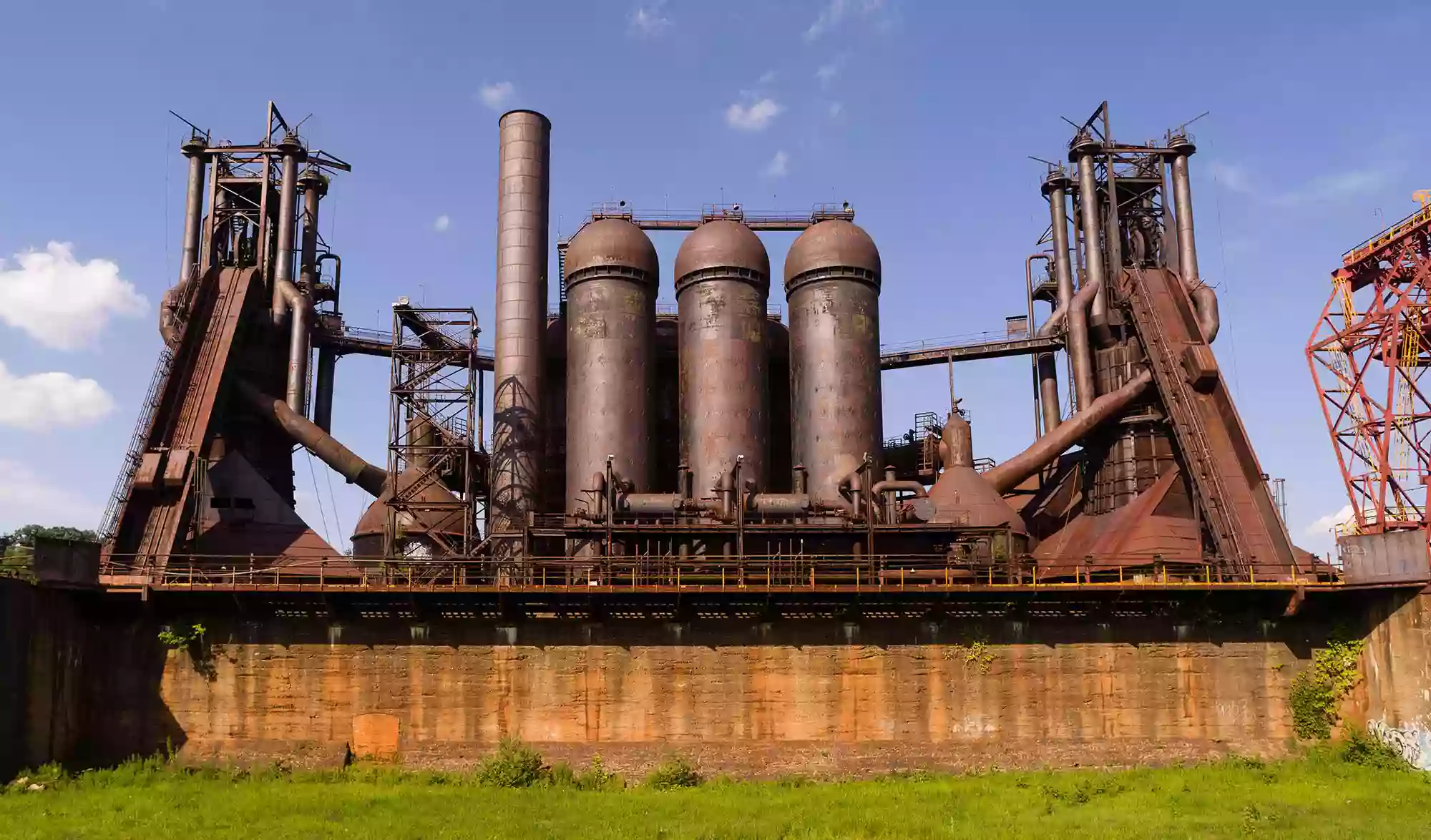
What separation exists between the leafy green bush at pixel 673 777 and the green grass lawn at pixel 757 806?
51 cm

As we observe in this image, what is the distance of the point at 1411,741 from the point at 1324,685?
132 inches

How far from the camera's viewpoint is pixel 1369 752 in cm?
3816

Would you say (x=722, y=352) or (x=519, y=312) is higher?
(x=519, y=312)

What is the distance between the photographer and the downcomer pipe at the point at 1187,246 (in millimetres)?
53875

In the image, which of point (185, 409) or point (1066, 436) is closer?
point (185, 409)

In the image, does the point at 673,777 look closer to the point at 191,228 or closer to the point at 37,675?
the point at 37,675

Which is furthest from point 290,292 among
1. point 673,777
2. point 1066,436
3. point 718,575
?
point 1066,436

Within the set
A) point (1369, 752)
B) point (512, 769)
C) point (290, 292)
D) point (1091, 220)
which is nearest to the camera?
point (512, 769)

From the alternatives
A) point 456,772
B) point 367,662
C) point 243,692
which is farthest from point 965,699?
point 243,692

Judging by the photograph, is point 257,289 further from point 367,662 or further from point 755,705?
point 755,705

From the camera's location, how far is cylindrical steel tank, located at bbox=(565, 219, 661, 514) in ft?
172

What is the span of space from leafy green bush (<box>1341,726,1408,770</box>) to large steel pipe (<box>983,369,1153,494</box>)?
18.0 metres

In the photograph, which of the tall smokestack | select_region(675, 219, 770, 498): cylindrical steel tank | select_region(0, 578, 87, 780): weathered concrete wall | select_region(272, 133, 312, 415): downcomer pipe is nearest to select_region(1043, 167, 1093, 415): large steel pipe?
select_region(675, 219, 770, 498): cylindrical steel tank

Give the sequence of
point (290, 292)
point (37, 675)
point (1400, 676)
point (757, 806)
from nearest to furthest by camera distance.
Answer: point (757, 806), point (37, 675), point (1400, 676), point (290, 292)
